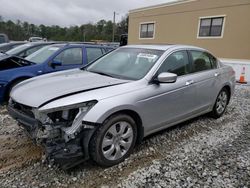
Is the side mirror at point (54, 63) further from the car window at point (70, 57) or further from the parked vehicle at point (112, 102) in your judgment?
the parked vehicle at point (112, 102)

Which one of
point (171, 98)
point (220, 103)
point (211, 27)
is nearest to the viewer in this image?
point (171, 98)

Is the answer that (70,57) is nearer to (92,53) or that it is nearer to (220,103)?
(92,53)

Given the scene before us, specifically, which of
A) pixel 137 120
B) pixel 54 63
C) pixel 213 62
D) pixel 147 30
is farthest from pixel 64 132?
pixel 147 30

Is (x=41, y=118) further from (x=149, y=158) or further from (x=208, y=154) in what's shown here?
(x=208, y=154)

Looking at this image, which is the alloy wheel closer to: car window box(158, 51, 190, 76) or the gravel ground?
the gravel ground

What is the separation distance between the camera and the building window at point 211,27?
619 inches

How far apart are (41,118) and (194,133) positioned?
271 cm

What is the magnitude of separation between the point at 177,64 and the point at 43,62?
3.33 meters

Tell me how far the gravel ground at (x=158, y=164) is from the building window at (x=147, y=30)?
17954mm

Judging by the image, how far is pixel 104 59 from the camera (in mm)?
4000

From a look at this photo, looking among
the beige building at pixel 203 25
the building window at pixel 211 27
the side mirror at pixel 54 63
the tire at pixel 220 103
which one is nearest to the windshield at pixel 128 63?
the side mirror at pixel 54 63

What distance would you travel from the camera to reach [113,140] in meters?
2.78

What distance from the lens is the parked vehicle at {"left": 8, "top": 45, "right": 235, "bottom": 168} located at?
2.44 m

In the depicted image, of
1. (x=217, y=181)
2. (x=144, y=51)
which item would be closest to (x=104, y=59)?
(x=144, y=51)
